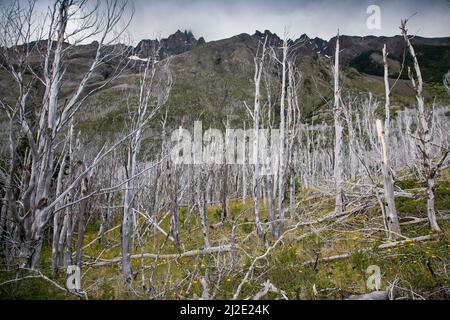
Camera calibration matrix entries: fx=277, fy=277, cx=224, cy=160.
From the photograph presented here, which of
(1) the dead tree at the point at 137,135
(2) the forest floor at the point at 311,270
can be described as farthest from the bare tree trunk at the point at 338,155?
(1) the dead tree at the point at 137,135

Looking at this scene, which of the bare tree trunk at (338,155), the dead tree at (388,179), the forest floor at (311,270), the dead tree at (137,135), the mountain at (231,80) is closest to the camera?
the forest floor at (311,270)

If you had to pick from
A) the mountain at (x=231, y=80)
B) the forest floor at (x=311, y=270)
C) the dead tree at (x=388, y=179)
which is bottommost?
the forest floor at (x=311, y=270)

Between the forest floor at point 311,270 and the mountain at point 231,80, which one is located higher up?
the mountain at point 231,80

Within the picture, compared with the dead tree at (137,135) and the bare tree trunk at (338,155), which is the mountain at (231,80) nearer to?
the bare tree trunk at (338,155)

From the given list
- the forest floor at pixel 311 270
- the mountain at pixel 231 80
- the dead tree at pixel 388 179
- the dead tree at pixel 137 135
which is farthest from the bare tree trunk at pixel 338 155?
the mountain at pixel 231 80

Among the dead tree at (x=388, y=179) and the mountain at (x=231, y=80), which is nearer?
the dead tree at (x=388, y=179)

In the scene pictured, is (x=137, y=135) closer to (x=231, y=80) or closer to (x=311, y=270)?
(x=311, y=270)

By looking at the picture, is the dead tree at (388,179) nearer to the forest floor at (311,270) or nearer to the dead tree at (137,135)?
the forest floor at (311,270)

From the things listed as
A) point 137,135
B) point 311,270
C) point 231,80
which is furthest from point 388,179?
point 231,80

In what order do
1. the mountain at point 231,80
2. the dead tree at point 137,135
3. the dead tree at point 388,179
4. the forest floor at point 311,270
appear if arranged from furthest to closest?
the mountain at point 231,80 < the dead tree at point 137,135 < the dead tree at point 388,179 < the forest floor at point 311,270

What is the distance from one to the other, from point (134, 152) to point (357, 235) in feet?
20.2

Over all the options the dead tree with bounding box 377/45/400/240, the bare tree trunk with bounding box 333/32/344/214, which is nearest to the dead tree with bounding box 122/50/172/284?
the dead tree with bounding box 377/45/400/240
